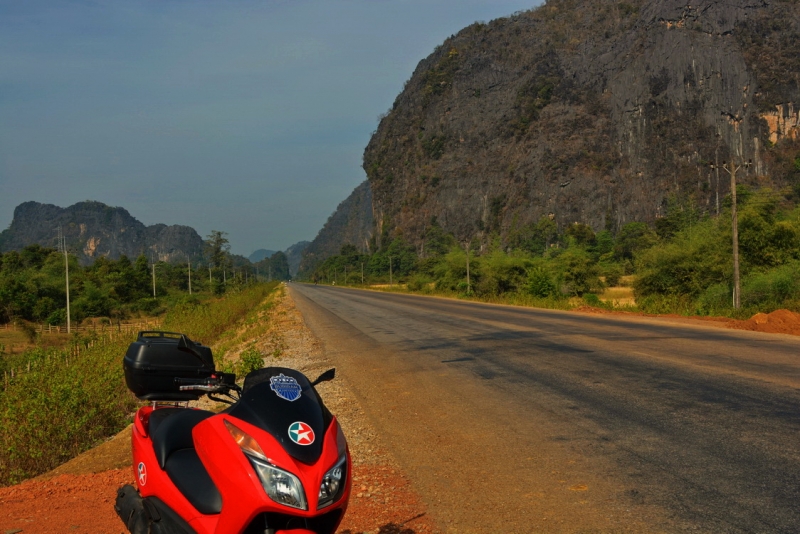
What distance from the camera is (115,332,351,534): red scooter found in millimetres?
2588

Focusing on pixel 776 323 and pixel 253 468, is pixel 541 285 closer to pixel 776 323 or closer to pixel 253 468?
pixel 776 323

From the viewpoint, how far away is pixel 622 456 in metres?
5.90

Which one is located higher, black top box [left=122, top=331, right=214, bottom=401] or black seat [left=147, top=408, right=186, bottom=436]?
black top box [left=122, top=331, right=214, bottom=401]

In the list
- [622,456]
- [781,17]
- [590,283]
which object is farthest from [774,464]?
[781,17]

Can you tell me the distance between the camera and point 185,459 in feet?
10.3

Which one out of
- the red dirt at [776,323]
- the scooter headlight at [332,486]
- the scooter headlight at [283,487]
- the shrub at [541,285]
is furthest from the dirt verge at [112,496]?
the shrub at [541,285]

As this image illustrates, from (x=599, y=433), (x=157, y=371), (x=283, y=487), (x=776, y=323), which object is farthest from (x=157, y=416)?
(x=776, y=323)

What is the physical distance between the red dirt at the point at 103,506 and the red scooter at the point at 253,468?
1718 mm

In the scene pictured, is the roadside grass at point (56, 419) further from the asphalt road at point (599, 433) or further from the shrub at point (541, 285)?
the shrub at point (541, 285)

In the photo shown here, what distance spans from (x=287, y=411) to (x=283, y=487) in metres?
0.33

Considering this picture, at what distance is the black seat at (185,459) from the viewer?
2.83m

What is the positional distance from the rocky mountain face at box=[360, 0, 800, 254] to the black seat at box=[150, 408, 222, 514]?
3758 inches

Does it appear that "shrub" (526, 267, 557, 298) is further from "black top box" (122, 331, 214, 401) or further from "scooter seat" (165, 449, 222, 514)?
"scooter seat" (165, 449, 222, 514)

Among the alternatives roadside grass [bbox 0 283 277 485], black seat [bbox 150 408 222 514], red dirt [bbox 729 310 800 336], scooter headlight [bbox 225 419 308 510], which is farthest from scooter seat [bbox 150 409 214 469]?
red dirt [bbox 729 310 800 336]
